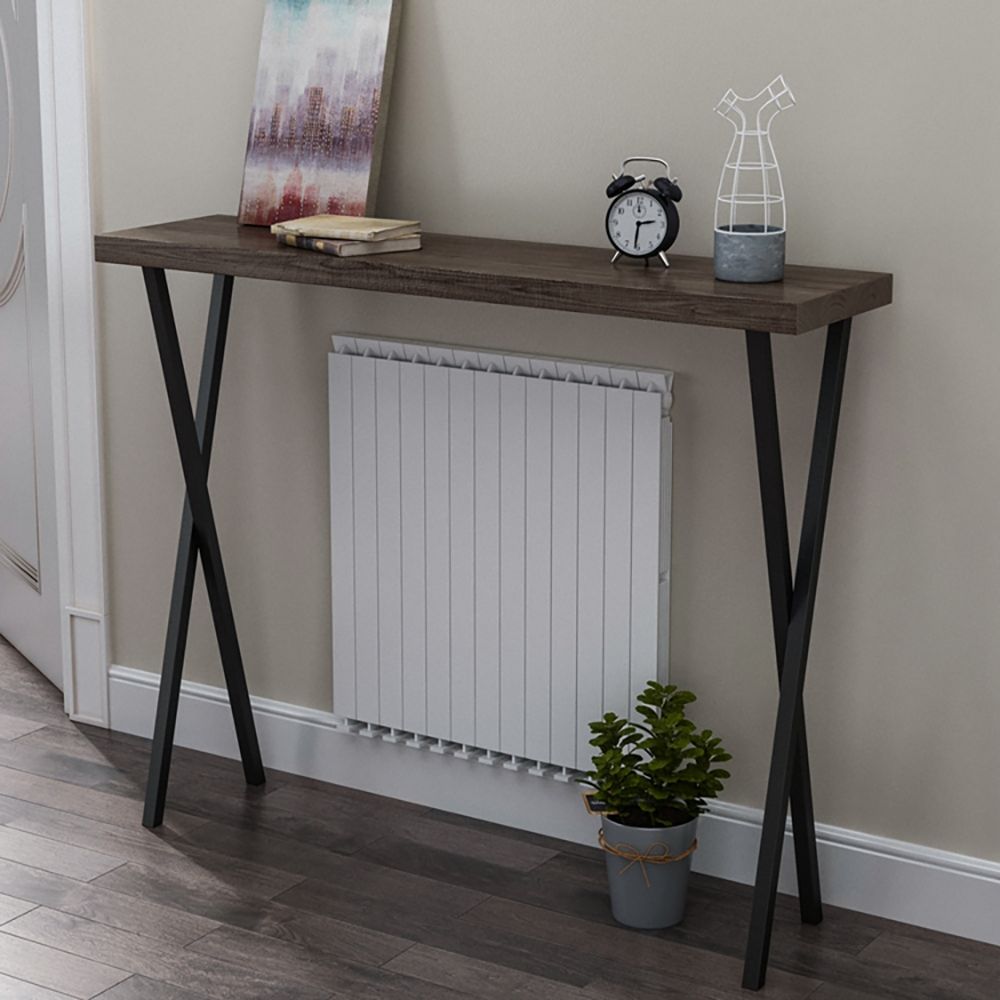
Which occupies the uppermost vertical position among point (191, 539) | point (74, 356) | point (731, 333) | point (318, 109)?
point (318, 109)

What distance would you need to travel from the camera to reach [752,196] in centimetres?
268

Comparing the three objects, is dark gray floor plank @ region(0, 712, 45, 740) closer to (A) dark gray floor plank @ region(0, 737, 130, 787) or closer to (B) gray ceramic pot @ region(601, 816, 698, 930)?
(A) dark gray floor plank @ region(0, 737, 130, 787)

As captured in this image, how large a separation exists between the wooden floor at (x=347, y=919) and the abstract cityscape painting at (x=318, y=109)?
1162 mm

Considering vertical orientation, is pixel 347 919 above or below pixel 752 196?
below

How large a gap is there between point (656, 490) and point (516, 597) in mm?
369

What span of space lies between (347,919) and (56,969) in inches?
18.8

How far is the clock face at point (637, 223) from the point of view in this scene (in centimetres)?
257

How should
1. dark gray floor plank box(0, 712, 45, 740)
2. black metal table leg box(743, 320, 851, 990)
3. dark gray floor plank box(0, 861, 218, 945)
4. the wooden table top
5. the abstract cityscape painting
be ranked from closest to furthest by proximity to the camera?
1. the wooden table top
2. black metal table leg box(743, 320, 851, 990)
3. dark gray floor plank box(0, 861, 218, 945)
4. the abstract cityscape painting
5. dark gray floor plank box(0, 712, 45, 740)

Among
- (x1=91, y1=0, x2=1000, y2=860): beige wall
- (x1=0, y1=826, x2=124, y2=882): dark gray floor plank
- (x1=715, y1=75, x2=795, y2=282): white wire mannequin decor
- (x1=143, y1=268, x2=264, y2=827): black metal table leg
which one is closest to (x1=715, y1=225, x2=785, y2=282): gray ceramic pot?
(x1=715, y1=75, x2=795, y2=282): white wire mannequin decor

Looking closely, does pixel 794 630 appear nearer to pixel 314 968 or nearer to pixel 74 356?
pixel 314 968

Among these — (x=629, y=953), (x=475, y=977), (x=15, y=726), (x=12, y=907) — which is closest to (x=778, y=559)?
(x=629, y=953)

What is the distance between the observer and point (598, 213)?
2.85 meters

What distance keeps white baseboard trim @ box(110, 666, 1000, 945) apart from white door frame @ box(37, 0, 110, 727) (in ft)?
0.42

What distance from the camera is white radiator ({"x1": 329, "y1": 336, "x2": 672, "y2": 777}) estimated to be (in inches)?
113
